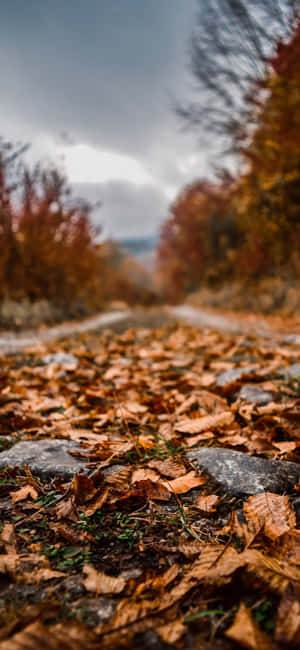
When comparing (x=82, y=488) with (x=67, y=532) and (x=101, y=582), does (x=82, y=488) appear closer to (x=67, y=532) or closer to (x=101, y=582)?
(x=67, y=532)

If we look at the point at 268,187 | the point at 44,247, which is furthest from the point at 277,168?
the point at 44,247

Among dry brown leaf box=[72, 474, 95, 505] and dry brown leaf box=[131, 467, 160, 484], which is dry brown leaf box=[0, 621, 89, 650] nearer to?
dry brown leaf box=[72, 474, 95, 505]

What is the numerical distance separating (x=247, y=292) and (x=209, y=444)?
11.0 m

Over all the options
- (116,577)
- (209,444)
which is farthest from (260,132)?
(116,577)

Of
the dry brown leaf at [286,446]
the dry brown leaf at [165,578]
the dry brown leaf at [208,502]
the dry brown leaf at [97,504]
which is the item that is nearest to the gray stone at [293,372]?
the dry brown leaf at [286,446]

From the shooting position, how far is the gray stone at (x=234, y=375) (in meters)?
2.28

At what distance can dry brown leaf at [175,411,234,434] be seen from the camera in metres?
1.53

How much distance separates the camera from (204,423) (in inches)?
61.0

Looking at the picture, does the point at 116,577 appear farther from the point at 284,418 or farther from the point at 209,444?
the point at 284,418

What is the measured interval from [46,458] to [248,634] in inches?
34.3

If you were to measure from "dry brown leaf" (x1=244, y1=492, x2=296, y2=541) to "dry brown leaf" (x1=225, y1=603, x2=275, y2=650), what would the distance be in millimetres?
284

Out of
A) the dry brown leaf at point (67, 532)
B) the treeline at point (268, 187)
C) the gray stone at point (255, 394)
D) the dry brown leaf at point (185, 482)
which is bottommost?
the gray stone at point (255, 394)

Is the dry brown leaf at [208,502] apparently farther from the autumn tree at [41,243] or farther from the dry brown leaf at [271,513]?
the autumn tree at [41,243]

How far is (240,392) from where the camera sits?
2.07 metres
